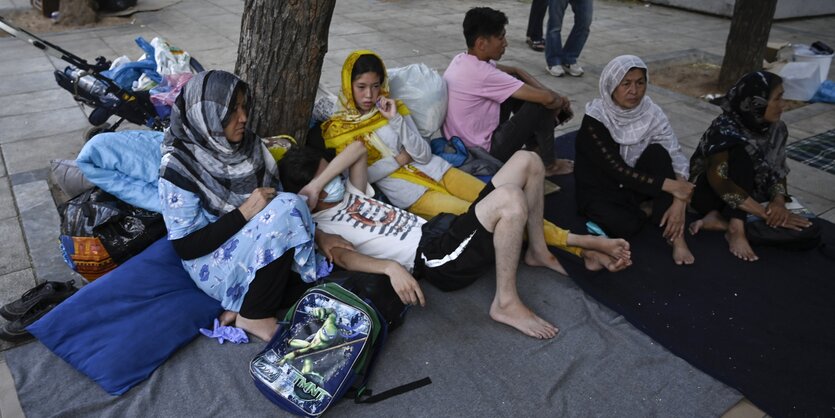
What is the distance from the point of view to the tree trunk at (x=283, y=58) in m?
3.29

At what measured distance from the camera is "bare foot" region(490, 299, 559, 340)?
2689 mm

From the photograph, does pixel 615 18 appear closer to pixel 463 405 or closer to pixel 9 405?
pixel 463 405

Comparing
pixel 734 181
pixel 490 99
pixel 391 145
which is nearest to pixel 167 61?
pixel 391 145

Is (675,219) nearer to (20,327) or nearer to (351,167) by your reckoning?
(351,167)

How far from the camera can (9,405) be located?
226 cm

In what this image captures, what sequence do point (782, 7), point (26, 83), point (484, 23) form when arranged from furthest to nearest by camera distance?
point (782, 7) < point (26, 83) < point (484, 23)

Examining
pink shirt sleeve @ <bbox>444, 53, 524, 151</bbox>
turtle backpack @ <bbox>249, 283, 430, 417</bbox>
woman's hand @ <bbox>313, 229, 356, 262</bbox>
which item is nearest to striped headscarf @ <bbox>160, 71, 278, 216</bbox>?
woman's hand @ <bbox>313, 229, 356, 262</bbox>

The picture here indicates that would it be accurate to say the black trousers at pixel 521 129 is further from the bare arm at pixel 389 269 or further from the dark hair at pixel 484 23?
the bare arm at pixel 389 269

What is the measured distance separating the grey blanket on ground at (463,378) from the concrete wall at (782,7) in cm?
926

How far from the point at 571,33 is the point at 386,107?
4002 millimetres

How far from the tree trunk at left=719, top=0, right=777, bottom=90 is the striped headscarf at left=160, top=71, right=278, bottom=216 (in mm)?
5459

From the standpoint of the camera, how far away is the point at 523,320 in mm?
2727

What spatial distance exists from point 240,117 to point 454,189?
56.9 inches

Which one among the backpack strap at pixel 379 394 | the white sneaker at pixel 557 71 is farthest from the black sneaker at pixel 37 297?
the white sneaker at pixel 557 71
